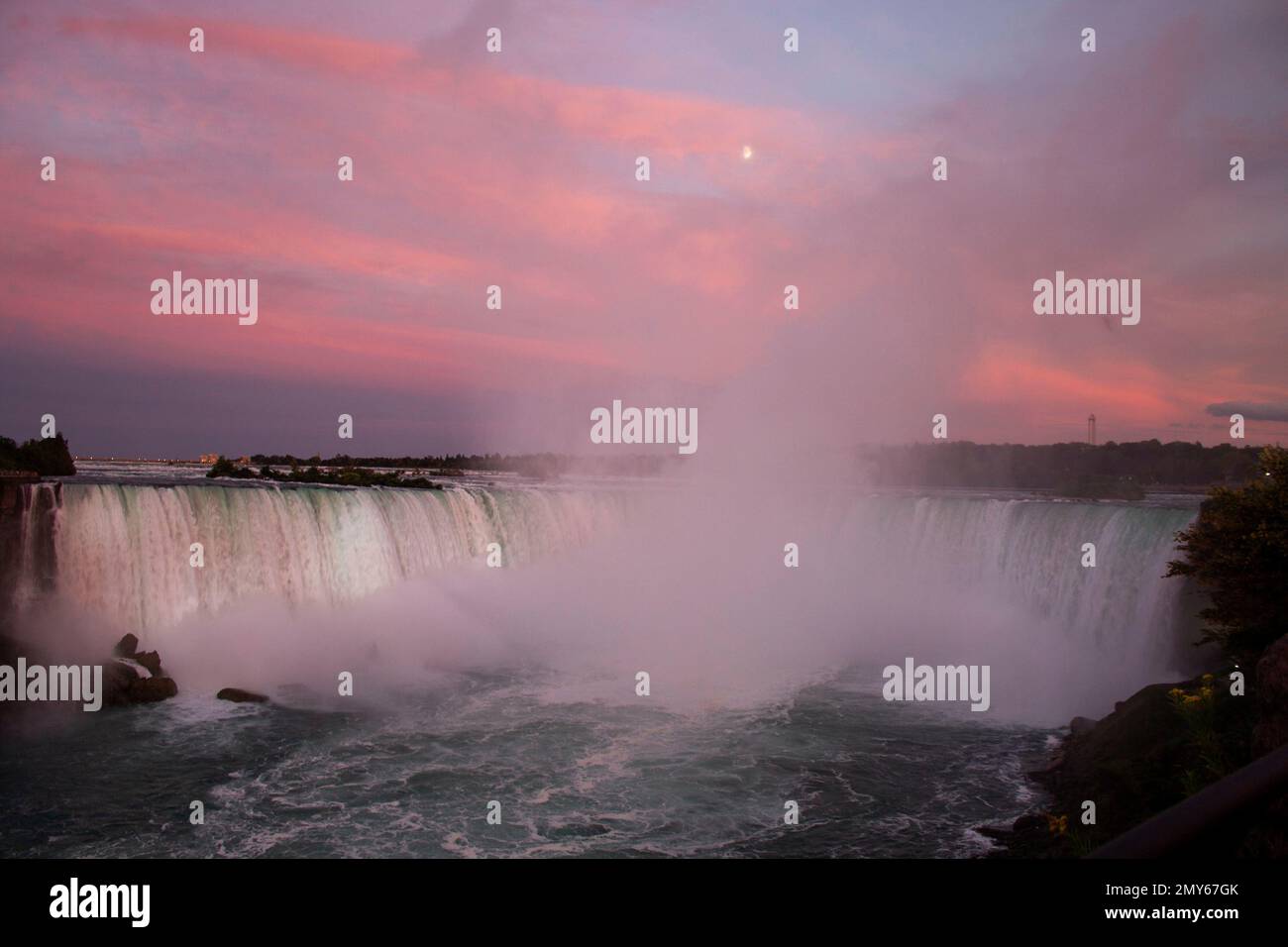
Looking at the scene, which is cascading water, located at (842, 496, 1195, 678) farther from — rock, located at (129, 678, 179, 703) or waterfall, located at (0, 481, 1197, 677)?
rock, located at (129, 678, 179, 703)

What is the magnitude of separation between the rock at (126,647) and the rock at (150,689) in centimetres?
125

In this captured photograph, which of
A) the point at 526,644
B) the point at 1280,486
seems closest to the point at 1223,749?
the point at 1280,486

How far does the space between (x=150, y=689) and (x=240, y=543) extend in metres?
4.77

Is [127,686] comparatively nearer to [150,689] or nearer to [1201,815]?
[150,689]

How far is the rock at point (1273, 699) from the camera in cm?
812

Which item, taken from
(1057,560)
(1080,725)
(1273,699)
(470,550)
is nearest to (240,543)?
(470,550)

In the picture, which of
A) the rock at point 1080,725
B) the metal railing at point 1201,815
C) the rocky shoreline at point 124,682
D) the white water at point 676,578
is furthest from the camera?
the white water at point 676,578

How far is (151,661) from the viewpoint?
62.6 feet

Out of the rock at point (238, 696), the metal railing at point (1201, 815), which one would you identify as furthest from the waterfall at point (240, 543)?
the metal railing at point (1201, 815)

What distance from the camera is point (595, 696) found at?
19812 millimetres

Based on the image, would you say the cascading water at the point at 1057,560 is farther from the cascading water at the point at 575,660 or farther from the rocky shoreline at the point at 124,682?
the rocky shoreline at the point at 124,682

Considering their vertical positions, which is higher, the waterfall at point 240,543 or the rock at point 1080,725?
the waterfall at point 240,543

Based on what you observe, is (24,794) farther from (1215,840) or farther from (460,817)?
(1215,840)
